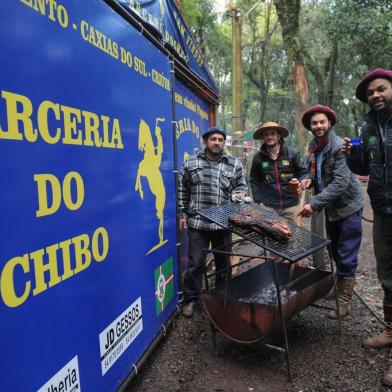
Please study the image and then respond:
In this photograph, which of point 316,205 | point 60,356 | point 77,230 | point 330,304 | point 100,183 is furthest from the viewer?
point 330,304

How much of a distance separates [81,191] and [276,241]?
170cm

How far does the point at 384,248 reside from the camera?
3.46 metres

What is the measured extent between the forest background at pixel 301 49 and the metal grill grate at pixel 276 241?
5717 millimetres

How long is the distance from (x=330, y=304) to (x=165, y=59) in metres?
3.33

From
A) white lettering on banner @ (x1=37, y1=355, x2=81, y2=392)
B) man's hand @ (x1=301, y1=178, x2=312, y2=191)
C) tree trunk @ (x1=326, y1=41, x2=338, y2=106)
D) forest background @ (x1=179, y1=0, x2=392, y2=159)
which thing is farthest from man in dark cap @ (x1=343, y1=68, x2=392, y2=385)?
tree trunk @ (x1=326, y1=41, x2=338, y2=106)

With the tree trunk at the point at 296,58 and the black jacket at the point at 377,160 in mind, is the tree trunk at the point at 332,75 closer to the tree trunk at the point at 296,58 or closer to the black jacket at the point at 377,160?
the tree trunk at the point at 296,58

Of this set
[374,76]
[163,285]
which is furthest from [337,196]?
[163,285]

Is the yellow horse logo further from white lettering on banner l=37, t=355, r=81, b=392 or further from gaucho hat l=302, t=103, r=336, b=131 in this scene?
gaucho hat l=302, t=103, r=336, b=131

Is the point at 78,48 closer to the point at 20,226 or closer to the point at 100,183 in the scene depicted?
the point at 100,183

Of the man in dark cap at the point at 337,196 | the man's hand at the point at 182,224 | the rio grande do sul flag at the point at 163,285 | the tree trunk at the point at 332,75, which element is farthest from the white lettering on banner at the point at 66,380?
the tree trunk at the point at 332,75

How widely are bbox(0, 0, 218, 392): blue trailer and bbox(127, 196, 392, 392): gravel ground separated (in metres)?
0.28

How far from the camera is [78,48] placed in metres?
2.32

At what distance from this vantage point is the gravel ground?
3.20 m

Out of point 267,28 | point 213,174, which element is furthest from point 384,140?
point 267,28
